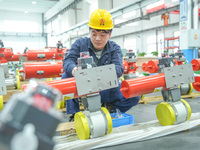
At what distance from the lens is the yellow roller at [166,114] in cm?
192

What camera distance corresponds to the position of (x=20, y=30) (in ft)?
60.6

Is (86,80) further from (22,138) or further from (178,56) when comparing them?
(178,56)

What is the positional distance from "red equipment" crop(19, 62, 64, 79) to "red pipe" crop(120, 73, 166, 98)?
1783mm

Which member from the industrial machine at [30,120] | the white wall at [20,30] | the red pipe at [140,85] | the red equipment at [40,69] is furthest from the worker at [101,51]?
the white wall at [20,30]

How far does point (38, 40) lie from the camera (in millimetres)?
19359

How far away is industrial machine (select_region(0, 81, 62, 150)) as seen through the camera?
0.39 metres

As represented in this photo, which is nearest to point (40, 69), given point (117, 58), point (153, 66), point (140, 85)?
point (117, 58)

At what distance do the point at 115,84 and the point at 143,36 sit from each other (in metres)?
14.5

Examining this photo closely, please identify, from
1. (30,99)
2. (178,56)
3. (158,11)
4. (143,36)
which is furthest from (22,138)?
(143,36)

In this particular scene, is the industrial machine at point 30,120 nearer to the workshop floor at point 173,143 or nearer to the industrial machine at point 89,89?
the industrial machine at point 89,89

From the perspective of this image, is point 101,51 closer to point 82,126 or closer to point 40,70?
point 82,126

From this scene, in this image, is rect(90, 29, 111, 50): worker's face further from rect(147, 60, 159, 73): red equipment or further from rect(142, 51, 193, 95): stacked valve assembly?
rect(147, 60, 159, 73): red equipment

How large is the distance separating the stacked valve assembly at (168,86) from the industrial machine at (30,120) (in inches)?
54.2

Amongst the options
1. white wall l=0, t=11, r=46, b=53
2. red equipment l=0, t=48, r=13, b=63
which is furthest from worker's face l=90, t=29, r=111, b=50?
white wall l=0, t=11, r=46, b=53
